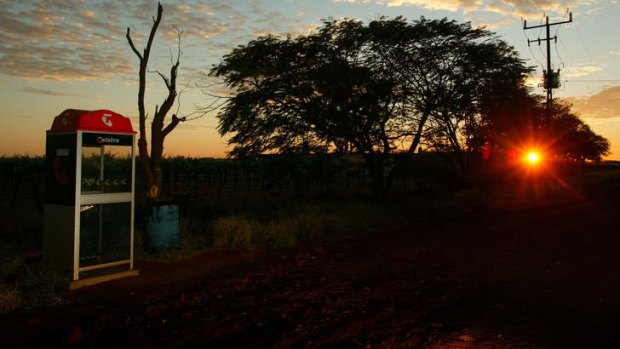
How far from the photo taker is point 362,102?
58.9 feet

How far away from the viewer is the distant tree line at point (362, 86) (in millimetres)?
18031

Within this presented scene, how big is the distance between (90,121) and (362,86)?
41.8 feet

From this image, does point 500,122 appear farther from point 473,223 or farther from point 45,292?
point 45,292

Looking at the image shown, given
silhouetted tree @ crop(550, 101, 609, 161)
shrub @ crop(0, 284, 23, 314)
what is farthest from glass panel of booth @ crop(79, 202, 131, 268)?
silhouetted tree @ crop(550, 101, 609, 161)

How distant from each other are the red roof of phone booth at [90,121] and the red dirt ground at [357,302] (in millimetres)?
2379

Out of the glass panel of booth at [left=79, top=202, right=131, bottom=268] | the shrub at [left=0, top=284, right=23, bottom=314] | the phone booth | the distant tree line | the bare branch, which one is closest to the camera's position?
the shrub at [left=0, top=284, right=23, bottom=314]

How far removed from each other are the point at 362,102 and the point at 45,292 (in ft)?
44.5

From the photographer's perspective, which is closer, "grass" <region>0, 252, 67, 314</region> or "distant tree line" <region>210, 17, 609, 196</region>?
"grass" <region>0, 252, 67, 314</region>

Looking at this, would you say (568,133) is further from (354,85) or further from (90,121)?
(90,121)

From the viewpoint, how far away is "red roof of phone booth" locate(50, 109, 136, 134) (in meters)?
7.04

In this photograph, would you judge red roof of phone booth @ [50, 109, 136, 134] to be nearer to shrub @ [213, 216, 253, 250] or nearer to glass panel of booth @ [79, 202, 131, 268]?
glass panel of booth @ [79, 202, 131, 268]

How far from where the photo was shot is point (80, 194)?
6906 mm

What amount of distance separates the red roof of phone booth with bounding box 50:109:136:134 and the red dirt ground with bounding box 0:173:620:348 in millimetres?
2379

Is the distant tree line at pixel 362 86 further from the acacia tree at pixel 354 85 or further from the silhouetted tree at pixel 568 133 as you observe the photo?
the silhouetted tree at pixel 568 133
